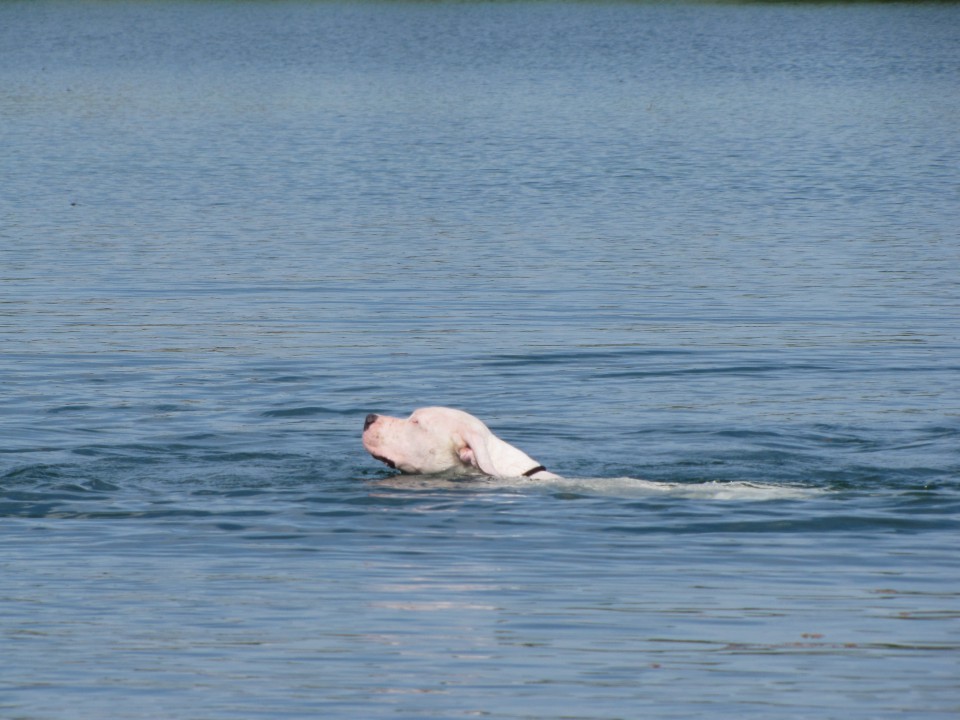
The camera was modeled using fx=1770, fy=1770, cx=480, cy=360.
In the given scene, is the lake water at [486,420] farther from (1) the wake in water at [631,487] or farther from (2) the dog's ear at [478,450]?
(2) the dog's ear at [478,450]

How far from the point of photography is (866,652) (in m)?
7.77

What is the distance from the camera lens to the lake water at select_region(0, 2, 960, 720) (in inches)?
305

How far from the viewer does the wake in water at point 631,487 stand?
34.7 ft

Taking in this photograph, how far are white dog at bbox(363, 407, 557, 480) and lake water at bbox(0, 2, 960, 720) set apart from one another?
0.48ft

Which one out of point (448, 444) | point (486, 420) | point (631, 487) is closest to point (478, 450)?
point (448, 444)

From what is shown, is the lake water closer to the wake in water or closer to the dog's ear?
the wake in water

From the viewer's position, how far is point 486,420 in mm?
13289

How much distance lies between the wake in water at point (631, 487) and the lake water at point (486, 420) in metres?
0.03

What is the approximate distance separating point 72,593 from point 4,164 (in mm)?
23875

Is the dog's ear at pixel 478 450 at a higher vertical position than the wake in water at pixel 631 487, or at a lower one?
higher

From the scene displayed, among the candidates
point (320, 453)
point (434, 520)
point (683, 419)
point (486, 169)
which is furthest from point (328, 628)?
point (486, 169)

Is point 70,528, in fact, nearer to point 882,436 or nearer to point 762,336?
point 882,436

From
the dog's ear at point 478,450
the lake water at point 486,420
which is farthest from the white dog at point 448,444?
the lake water at point 486,420

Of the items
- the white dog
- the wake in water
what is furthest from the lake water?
the white dog
